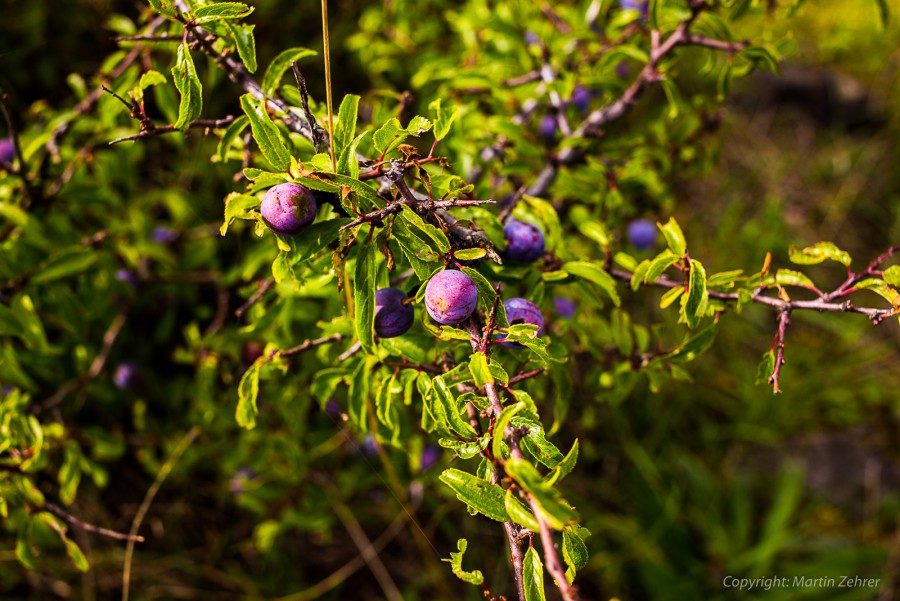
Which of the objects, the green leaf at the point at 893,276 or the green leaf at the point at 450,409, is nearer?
the green leaf at the point at 450,409

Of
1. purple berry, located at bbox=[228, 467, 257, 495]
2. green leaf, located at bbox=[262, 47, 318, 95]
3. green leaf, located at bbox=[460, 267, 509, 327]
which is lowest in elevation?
purple berry, located at bbox=[228, 467, 257, 495]

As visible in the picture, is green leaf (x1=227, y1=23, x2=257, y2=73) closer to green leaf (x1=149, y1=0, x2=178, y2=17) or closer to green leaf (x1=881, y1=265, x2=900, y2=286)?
green leaf (x1=149, y1=0, x2=178, y2=17)

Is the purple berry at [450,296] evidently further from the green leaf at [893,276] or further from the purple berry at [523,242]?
the green leaf at [893,276]

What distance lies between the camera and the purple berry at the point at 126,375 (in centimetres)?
187

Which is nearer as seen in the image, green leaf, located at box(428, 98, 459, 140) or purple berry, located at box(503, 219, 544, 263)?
green leaf, located at box(428, 98, 459, 140)

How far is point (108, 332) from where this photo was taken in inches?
72.7

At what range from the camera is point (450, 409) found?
887mm

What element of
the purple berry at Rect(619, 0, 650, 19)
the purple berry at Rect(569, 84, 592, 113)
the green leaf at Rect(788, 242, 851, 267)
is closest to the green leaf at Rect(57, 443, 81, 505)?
the purple berry at Rect(569, 84, 592, 113)

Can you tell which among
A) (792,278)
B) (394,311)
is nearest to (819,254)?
(792,278)

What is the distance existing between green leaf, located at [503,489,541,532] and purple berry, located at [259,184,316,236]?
45 centimetres

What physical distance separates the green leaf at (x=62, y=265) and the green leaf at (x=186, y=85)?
2.22ft

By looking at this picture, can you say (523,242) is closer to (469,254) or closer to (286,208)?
(469,254)

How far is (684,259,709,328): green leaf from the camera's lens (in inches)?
41.6

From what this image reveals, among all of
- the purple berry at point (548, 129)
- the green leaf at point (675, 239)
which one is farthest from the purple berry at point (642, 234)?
the green leaf at point (675, 239)
